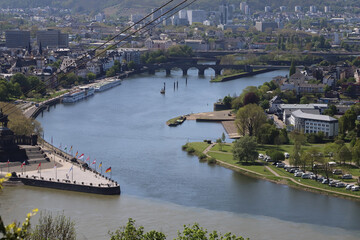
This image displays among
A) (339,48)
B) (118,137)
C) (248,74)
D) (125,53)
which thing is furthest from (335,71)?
(339,48)

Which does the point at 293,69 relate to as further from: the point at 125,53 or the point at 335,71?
the point at 125,53

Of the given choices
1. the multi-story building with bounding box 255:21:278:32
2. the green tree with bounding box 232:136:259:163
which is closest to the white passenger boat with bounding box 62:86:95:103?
the green tree with bounding box 232:136:259:163

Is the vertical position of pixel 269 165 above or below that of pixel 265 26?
below

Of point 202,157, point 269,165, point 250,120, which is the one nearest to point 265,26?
point 250,120

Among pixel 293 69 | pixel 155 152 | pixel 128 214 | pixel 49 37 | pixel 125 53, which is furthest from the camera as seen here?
pixel 49 37

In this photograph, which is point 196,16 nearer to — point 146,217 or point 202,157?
point 202,157

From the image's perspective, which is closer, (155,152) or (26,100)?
(155,152)
